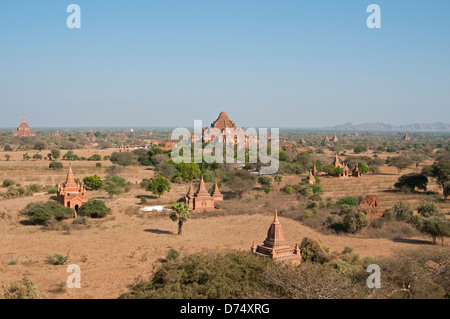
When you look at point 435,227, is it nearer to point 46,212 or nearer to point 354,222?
point 354,222

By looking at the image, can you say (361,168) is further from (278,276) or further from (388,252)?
(278,276)

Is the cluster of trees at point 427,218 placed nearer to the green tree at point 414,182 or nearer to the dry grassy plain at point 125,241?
the dry grassy plain at point 125,241

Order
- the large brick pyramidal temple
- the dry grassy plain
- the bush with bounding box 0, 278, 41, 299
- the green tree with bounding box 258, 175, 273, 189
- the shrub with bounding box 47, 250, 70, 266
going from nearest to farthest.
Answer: the bush with bounding box 0, 278, 41, 299, the dry grassy plain, the shrub with bounding box 47, 250, 70, 266, the green tree with bounding box 258, 175, 273, 189, the large brick pyramidal temple

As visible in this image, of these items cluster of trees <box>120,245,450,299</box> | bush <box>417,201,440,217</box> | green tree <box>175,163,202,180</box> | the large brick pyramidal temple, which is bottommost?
bush <box>417,201,440,217</box>

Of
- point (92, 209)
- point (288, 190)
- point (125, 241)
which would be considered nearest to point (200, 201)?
point (92, 209)

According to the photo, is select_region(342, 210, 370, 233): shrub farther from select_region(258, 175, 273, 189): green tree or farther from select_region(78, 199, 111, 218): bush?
select_region(258, 175, 273, 189): green tree

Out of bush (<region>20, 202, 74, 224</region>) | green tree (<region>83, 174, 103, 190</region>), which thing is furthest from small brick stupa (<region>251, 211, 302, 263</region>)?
green tree (<region>83, 174, 103, 190</region>)

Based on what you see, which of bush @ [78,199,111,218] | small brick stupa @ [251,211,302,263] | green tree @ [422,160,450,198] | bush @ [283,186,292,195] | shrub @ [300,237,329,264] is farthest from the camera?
bush @ [283,186,292,195]

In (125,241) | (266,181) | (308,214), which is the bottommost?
(125,241)
